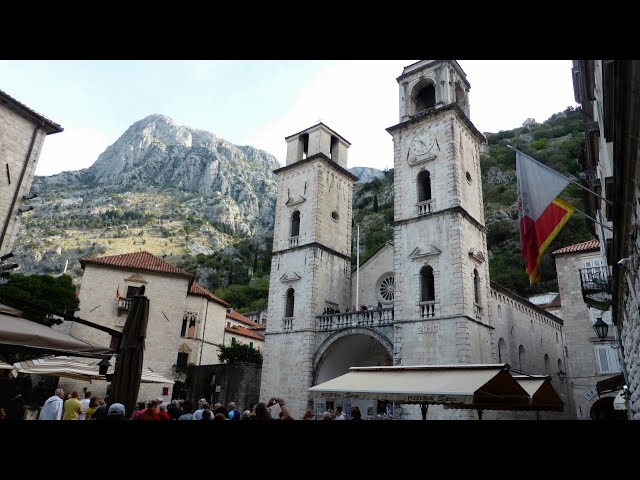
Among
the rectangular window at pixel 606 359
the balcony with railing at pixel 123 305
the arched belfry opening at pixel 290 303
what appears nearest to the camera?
the rectangular window at pixel 606 359

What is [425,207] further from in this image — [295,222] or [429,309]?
[295,222]

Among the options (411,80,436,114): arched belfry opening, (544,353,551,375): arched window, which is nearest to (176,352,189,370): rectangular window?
(411,80,436,114): arched belfry opening

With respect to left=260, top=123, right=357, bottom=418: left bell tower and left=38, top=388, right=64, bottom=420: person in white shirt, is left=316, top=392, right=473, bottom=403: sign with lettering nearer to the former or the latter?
left=38, top=388, right=64, bottom=420: person in white shirt

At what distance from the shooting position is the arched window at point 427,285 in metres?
22.3

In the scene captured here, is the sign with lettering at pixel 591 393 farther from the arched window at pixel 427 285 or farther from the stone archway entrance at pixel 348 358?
the stone archway entrance at pixel 348 358

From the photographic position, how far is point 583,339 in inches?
992

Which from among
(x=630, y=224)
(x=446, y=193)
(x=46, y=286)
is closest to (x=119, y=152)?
(x=46, y=286)

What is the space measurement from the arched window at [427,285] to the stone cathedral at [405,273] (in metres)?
0.05

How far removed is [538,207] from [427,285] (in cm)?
1398

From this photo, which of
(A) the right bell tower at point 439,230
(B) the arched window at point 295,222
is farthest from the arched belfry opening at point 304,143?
(A) the right bell tower at point 439,230

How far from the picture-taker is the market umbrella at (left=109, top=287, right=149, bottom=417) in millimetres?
8320
